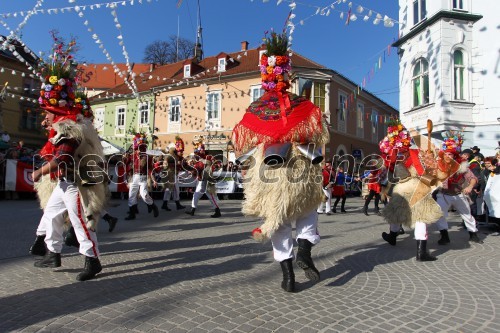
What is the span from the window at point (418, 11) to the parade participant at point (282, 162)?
17082 mm

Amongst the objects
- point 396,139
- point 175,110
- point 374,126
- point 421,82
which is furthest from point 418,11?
point 374,126

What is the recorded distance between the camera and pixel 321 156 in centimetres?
392

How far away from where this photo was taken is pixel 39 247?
467cm

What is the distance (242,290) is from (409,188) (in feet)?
10.7

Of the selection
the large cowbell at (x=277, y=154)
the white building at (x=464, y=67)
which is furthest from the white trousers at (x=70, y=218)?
the white building at (x=464, y=67)

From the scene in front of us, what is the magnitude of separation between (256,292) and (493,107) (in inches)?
666

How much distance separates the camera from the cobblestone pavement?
3.01 meters

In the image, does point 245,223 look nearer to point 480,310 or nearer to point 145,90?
point 480,310

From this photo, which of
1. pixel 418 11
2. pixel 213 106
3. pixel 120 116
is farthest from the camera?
pixel 120 116

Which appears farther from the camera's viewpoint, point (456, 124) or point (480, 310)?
point (456, 124)

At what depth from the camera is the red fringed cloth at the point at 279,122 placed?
3982mm

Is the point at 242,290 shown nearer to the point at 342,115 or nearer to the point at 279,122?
the point at 279,122

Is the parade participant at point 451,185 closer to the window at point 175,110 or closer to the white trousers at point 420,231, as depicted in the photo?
the white trousers at point 420,231

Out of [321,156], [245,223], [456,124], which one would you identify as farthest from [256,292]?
[456,124]
